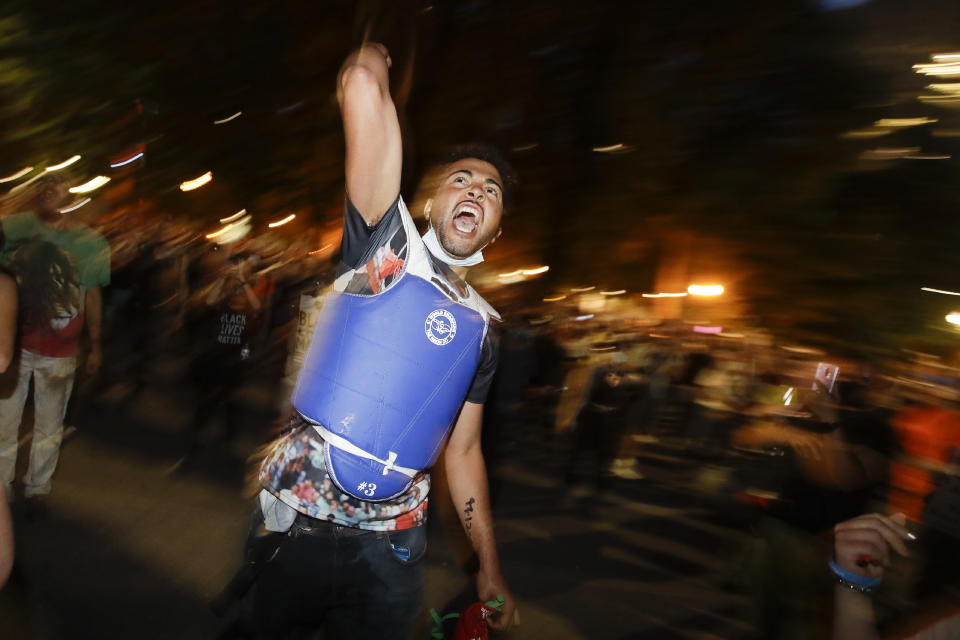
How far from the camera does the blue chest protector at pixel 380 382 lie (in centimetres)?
168

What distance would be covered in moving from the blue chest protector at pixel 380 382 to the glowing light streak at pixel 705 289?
603 mm

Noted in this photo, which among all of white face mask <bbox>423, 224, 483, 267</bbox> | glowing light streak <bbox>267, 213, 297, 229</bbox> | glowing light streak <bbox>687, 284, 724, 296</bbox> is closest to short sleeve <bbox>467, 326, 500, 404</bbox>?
white face mask <bbox>423, 224, 483, 267</bbox>

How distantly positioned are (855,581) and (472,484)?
3.26 ft

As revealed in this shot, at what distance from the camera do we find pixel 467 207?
1.89 meters

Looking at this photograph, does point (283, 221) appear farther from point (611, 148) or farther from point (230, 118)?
point (611, 148)

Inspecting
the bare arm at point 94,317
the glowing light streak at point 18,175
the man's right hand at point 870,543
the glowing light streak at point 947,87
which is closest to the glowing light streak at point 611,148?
the glowing light streak at point 947,87

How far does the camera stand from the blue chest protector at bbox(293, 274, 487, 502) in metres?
1.68

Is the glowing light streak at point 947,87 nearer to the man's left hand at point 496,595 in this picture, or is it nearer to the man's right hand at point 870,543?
the man's right hand at point 870,543

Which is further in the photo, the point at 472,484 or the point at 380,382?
the point at 472,484

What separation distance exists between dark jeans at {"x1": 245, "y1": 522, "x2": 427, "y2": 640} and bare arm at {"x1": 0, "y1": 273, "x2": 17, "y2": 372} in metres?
1.42

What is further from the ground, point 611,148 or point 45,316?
point 611,148

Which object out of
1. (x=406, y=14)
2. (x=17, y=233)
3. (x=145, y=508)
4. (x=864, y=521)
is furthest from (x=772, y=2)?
→ (x=145, y=508)

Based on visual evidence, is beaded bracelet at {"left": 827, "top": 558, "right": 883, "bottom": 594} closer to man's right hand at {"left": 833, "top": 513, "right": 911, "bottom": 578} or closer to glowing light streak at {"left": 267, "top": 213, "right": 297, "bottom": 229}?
man's right hand at {"left": 833, "top": 513, "right": 911, "bottom": 578}

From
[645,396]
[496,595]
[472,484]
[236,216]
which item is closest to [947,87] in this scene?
[472,484]
